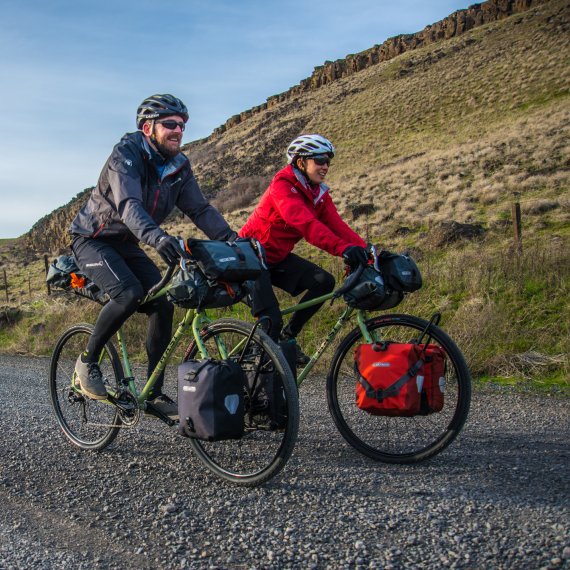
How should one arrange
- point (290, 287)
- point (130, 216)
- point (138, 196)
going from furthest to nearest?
point (290, 287) < point (138, 196) < point (130, 216)

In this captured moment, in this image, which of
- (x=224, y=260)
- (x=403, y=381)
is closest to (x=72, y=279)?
(x=224, y=260)

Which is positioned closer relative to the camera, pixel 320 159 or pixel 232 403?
pixel 232 403

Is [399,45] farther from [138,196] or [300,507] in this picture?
[300,507]

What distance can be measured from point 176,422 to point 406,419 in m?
1.66

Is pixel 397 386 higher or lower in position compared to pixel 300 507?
higher

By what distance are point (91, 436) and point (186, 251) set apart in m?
2.07

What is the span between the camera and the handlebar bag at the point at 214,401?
3789 mm

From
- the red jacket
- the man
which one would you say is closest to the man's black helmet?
the man

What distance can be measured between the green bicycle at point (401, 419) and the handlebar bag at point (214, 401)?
40 cm

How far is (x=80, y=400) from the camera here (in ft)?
16.4

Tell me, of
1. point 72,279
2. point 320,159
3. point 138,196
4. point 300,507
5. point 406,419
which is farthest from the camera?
point 320,159

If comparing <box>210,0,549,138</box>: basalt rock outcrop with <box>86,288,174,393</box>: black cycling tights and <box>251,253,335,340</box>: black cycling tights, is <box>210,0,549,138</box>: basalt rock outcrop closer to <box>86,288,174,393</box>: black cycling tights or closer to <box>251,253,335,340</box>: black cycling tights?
<box>251,253,335,340</box>: black cycling tights

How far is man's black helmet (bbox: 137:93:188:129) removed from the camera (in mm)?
4402

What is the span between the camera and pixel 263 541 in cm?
303
